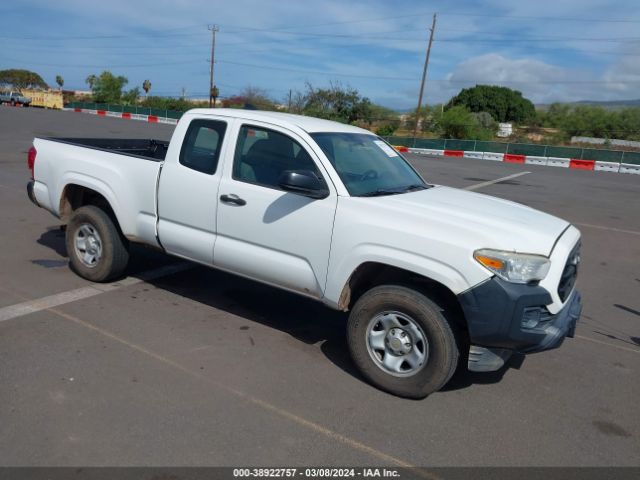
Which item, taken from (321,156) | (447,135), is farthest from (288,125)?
(447,135)

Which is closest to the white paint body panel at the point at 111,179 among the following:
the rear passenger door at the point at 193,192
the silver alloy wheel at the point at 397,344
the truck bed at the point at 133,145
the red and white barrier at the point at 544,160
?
the rear passenger door at the point at 193,192

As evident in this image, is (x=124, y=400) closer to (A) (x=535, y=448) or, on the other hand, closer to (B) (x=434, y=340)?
(B) (x=434, y=340)

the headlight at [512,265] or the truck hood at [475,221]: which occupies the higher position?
the truck hood at [475,221]

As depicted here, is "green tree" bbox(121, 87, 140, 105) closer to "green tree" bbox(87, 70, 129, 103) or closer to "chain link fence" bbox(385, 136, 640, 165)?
"green tree" bbox(87, 70, 129, 103)

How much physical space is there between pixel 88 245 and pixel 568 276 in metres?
4.55

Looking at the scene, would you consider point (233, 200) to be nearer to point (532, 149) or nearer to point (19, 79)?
point (532, 149)

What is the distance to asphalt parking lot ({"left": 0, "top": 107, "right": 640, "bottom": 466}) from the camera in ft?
10.9

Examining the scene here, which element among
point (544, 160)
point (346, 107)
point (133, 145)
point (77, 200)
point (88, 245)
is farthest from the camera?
point (346, 107)

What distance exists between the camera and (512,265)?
12.0ft

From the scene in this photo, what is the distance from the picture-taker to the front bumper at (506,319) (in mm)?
3592

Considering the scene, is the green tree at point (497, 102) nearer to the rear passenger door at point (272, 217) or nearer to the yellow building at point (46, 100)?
the yellow building at point (46, 100)

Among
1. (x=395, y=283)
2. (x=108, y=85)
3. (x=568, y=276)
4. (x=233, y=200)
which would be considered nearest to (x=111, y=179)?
(x=233, y=200)

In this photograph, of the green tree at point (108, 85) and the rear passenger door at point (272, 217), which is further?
the green tree at point (108, 85)

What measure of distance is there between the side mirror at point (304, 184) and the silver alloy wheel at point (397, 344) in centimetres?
104
